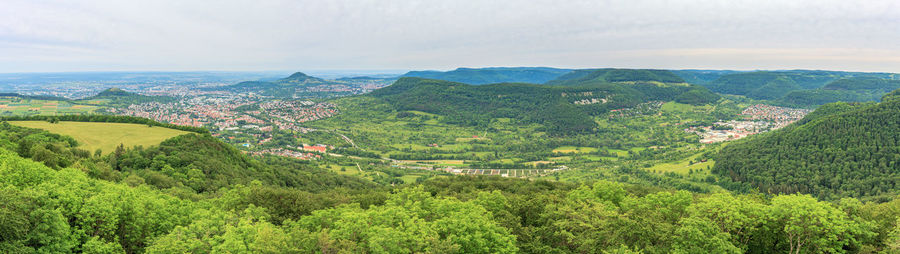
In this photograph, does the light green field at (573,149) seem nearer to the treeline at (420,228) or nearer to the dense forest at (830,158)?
the dense forest at (830,158)

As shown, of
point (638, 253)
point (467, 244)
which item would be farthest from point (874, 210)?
point (467, 244)

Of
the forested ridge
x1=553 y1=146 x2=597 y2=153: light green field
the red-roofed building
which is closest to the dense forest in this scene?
x1=553 y1=146 x2=597 y2=153: light green field

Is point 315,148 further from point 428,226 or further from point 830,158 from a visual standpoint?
point 830,158

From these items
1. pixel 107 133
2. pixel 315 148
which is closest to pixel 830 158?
pixel 315 148

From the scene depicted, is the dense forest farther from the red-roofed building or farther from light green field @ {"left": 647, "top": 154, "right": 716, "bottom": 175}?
the red-roofed building

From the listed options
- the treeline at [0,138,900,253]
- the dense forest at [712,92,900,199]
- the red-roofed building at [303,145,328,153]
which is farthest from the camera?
the red-roofed building at [303,145,328,153]

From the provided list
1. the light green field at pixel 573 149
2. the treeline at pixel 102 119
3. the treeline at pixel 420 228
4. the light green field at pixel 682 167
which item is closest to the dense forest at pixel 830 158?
the light green field at pixel 682 167

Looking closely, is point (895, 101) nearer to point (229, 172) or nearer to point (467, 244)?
point (467, 244)
